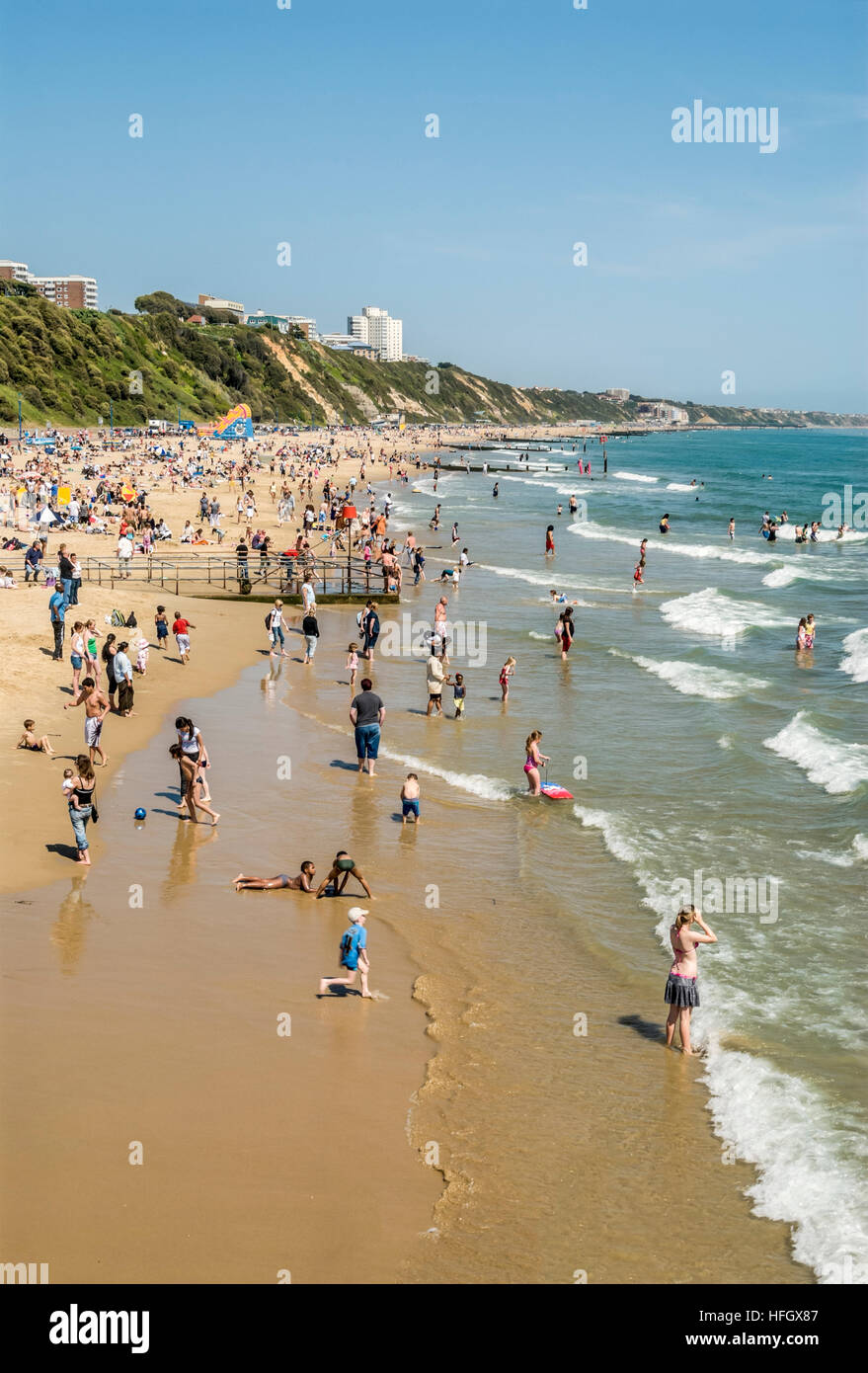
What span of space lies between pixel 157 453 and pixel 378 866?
62.6m

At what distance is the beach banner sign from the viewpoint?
9056cm

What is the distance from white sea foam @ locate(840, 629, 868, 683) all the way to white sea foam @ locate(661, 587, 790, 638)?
2783 millimetres

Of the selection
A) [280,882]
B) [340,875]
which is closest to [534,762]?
[340,875]

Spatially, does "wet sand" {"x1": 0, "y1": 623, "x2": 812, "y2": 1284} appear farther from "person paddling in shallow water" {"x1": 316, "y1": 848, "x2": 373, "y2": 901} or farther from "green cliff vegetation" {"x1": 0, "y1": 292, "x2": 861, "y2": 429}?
"green cliff vegetation" {"x1": 0, "y1": 292, "x2": 861, "y2": 429}

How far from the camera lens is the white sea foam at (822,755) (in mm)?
17797

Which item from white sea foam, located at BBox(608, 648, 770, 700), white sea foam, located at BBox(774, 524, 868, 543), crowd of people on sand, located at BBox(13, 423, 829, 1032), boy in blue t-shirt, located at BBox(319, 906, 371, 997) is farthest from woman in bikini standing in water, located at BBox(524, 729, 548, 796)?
white sea foam, located at BBox(774, 524, 868, 543)

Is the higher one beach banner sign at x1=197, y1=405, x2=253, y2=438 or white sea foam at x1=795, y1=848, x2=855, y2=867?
beach banner sign at x1=197, y1=405, x2=253, y2=438

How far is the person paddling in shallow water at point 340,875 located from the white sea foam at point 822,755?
8261mm

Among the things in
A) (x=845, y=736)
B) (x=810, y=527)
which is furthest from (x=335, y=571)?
(x=810, y=527)

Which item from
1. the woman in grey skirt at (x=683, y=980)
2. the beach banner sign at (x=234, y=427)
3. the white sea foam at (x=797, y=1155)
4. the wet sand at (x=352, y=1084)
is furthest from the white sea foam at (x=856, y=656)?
the beach banner sign at (x=234, y=427)

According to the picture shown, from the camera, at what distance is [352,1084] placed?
8922mm

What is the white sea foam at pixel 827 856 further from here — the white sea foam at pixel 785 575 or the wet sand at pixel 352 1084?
the white sea foam at pixel 785 575
